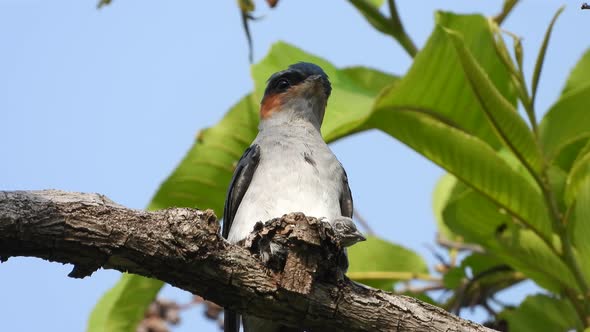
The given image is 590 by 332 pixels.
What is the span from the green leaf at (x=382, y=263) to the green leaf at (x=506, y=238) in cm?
61

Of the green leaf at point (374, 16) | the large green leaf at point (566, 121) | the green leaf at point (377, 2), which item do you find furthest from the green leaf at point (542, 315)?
the green leaf at point (377, 2)

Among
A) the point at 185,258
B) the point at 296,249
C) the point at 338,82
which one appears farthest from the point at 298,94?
the point at 185,258

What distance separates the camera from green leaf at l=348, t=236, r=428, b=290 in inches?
275

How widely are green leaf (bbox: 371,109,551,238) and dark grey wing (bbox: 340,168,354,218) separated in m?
0.44

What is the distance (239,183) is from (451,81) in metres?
1.44

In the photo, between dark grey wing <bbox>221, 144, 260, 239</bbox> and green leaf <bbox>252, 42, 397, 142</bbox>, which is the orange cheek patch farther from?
dark grey wing <bbox>221, 144, 260, 239</bbox>

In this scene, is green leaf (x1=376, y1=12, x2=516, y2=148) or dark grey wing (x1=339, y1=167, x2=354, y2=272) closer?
dark grey wing (x1=339, y1=167, x2=354, y2=272)

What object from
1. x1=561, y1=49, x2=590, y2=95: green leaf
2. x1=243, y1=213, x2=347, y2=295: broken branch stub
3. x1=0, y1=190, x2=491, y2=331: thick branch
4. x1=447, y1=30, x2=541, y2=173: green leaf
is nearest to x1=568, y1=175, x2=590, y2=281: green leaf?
x1=447, y1=30, x2=541, y2=173: green leaf

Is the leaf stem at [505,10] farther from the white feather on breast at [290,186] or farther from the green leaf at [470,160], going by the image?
the white feather on breast at [290,186]

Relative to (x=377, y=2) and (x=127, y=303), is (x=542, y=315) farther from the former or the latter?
(x=127, y=303)

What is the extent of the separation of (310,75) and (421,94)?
869 mm

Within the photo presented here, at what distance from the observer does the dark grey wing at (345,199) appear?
5.73m

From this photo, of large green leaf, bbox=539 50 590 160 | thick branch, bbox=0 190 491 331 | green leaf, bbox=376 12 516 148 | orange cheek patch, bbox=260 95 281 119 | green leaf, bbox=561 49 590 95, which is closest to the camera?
thick branch, bbox=0 190 491 331

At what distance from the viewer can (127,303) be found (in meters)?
6.79
